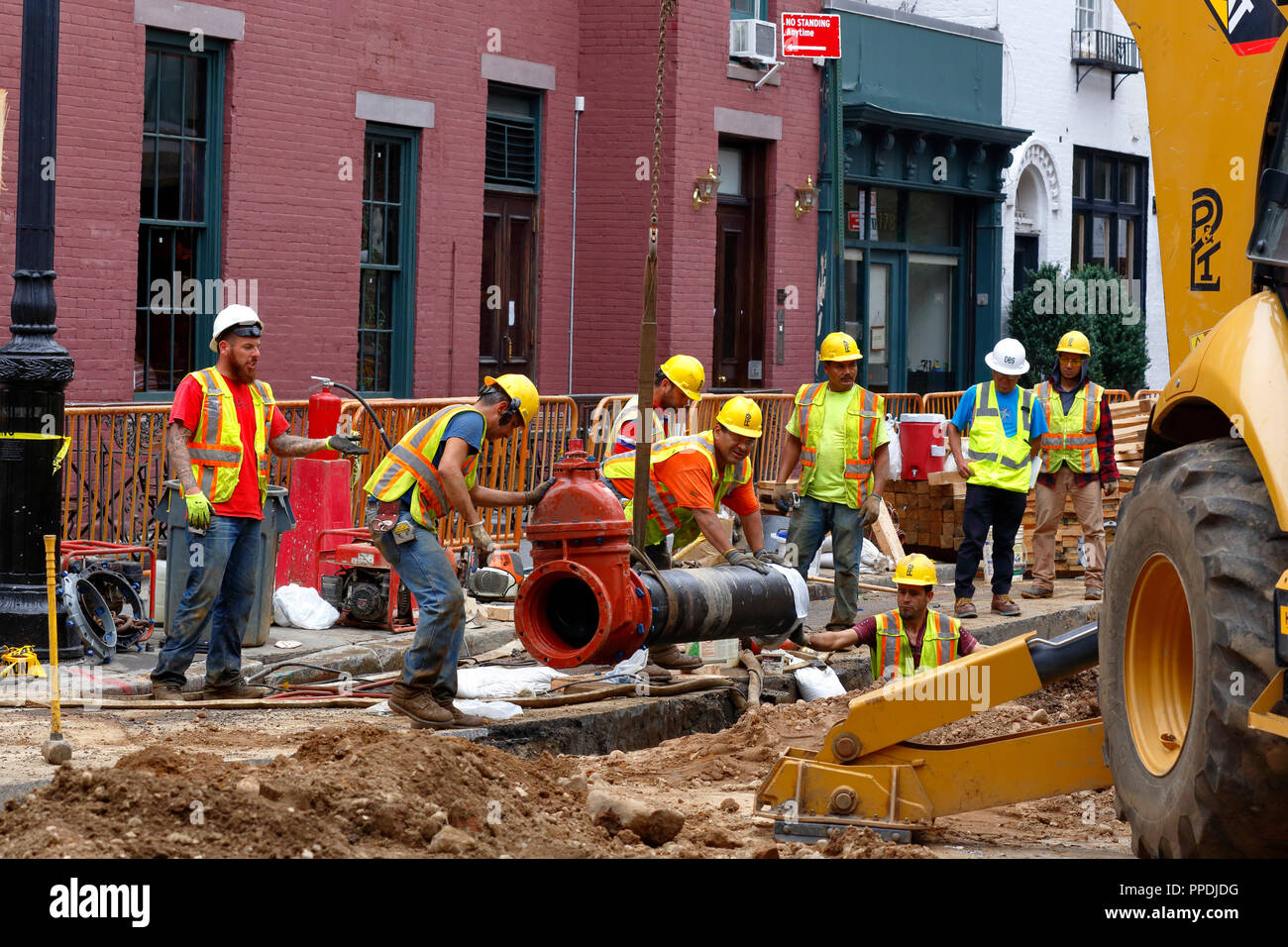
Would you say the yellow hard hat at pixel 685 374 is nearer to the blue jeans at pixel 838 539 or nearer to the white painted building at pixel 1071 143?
the blue jeans at pixel 838 539

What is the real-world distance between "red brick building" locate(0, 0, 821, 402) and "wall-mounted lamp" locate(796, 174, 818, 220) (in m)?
0.10

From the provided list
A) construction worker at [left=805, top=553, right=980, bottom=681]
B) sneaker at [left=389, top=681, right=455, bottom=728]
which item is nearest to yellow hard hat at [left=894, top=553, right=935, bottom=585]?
construction worker at [left=805, top=553, right=980, bottom=681]

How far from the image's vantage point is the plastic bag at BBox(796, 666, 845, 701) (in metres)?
10.6

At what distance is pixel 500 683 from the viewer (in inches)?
385

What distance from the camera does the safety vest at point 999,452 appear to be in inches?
520

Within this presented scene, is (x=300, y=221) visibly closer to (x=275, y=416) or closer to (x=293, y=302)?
(x=293, y=302)

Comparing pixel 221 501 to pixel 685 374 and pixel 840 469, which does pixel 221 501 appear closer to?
pixel 685 374

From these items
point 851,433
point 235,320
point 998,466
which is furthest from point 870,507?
point 235,320

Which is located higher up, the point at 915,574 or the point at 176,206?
the point at 176,206

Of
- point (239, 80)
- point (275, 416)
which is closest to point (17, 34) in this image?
point (239, 80)

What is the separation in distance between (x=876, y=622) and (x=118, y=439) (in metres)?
5.80

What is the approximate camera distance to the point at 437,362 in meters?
16.5

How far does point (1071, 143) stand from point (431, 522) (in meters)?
18.8

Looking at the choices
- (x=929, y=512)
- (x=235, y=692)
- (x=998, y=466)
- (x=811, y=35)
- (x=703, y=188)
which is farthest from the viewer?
(x=703, y=188)
